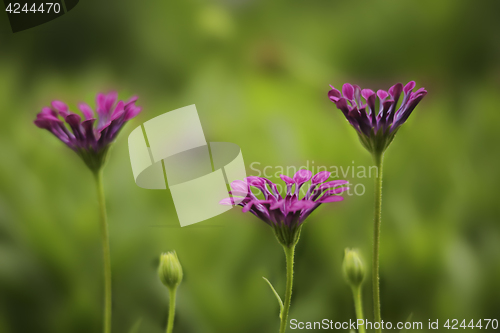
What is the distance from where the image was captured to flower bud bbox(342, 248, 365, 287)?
0.55ft

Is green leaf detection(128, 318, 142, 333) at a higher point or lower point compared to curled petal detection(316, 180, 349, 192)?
lower

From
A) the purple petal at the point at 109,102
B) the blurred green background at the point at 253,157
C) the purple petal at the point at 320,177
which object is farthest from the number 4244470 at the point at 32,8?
the purple petal at the point at 320,177

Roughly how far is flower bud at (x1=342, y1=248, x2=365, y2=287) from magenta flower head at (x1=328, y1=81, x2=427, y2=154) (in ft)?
0.15

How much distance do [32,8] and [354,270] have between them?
10.8 inches

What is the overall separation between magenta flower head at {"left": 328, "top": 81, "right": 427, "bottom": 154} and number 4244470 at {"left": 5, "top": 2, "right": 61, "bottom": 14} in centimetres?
23

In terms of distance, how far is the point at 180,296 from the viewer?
235 millimetres

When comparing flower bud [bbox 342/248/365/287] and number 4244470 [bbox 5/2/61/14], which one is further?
number 4244470 [bbox 5/2/61/14]

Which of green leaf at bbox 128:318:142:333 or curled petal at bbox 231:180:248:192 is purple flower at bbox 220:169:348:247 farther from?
green leaf at bbox 128:318:142:333

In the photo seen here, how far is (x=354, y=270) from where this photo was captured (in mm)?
168

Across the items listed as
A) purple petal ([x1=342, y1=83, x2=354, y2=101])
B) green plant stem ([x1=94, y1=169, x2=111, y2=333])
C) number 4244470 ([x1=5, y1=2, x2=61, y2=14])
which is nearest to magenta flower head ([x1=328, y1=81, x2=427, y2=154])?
purple petal ([x1=342, y1=83, x2=354, y2=101])

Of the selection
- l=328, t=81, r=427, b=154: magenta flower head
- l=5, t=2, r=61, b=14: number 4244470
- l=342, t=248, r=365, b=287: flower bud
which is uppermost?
l=5, t=2, r=61, b=14: number 4244470

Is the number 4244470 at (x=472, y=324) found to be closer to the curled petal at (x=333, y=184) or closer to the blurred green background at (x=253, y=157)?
the blurred green background at (x=253, y=157)

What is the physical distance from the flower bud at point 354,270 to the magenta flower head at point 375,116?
1.9 inches

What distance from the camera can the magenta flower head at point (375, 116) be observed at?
15 cm
